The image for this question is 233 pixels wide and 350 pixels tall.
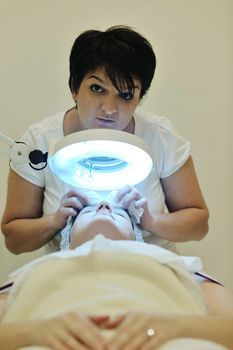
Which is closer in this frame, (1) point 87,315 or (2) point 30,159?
(1) point 87,315

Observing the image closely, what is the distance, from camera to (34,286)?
0.90m

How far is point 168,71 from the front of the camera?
208 centimetres

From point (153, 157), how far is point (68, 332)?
762mm

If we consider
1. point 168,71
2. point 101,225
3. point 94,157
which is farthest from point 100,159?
point 168,71

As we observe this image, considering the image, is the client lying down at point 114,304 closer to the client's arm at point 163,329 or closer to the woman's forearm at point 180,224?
the client's arm at point 163,329

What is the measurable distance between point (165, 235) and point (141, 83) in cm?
42

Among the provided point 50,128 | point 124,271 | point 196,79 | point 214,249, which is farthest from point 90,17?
point 124,271

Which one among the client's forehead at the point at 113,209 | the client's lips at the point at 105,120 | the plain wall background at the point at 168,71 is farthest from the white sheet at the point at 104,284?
the plain wall background at the point at 168,71

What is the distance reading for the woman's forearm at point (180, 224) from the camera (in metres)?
1.41

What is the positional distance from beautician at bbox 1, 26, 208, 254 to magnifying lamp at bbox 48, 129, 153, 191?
0.12 metres

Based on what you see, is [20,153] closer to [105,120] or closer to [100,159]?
[100,159]

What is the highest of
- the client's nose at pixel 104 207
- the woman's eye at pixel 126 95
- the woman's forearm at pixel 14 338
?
the woman's eye at pixel 126 95

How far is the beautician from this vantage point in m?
1.27

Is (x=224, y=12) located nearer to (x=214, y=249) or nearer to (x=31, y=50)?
(x=31, y=50)
